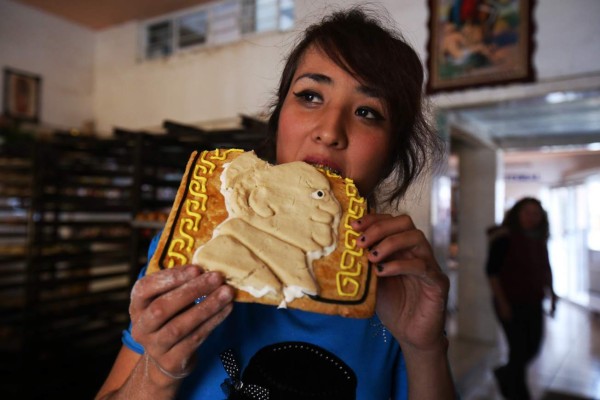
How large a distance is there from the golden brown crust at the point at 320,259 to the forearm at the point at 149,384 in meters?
0.23

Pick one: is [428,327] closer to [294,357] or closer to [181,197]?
[294,357]

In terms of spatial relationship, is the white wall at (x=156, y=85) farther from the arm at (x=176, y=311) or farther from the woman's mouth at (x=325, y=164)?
the arm at (x=176, y=311)

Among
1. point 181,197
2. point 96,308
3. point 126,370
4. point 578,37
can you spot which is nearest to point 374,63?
point 181,197

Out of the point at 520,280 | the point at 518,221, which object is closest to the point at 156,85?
the point at 518,221

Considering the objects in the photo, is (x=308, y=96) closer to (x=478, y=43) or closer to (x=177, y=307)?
(x=177, y=307)

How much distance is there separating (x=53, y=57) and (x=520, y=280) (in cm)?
827

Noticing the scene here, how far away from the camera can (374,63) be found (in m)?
0.95

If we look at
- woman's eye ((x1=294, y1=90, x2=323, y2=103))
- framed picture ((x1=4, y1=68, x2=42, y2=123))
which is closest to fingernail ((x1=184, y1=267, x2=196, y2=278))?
woman's eye ((x1=294, y1=90, x2=323, y2=103))

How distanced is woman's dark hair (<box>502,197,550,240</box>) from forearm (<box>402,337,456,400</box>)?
332cm

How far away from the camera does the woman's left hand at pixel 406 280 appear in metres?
0.80

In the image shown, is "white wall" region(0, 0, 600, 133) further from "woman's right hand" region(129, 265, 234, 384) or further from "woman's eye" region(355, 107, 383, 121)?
"woman's right hand" region(129, 265, 234, 384)

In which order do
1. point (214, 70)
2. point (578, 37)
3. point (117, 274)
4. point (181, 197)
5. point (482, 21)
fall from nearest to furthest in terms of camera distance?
point (181, 197)
point (482, 21)
point (578, 37)
point (117, 274)
point (214, 70)

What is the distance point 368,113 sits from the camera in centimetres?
96

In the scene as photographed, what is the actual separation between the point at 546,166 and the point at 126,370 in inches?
374
